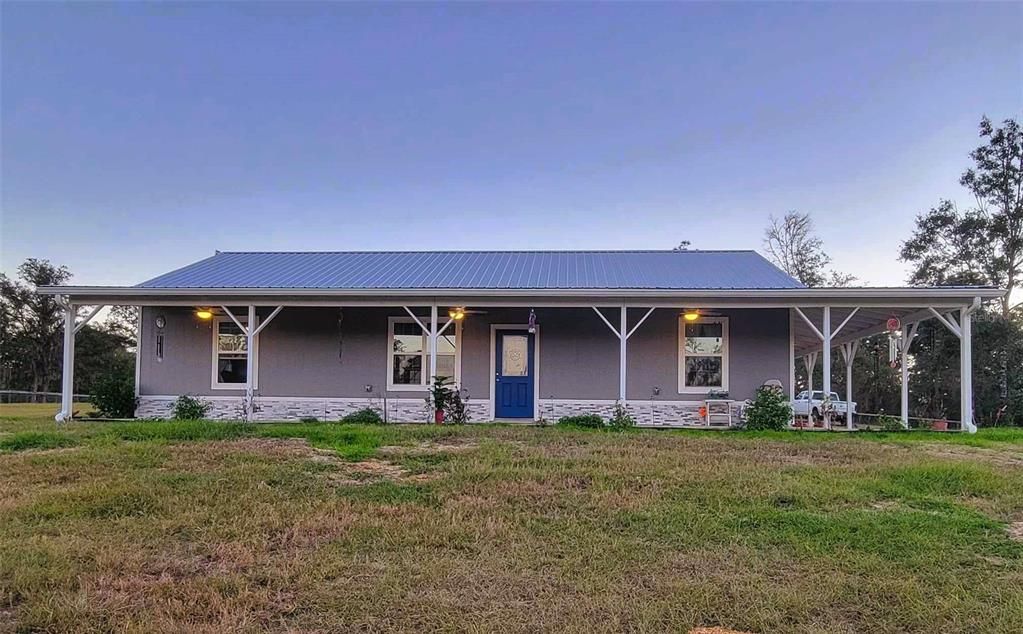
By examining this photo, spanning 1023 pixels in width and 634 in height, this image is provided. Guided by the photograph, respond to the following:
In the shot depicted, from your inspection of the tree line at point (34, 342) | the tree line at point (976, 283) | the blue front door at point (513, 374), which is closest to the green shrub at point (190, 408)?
the blue front door at point (513, 374)

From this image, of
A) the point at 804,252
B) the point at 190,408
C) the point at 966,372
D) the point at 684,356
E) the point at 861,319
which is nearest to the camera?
the point at 966,372

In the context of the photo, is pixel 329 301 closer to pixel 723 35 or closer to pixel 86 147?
pixel 86 147

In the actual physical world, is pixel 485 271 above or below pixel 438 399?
above

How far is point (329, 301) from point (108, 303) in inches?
165

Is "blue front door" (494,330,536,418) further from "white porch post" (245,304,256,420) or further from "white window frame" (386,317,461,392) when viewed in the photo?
"white porch post" (245,304,256,420)

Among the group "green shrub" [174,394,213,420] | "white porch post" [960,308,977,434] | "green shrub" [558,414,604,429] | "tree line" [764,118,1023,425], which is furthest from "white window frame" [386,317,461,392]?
"tree line" [764,118,1023,425]

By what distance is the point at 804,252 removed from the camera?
3112 cm

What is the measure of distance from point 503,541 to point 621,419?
24.3ft

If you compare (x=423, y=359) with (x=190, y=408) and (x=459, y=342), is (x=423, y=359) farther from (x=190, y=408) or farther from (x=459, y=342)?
(x=190, y=408)

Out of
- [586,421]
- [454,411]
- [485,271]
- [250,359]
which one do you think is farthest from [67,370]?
[586,421]

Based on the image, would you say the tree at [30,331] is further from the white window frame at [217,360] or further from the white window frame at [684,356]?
the white window frame at [684,356]

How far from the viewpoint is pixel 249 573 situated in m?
3.65

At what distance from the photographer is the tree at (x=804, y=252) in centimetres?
3088

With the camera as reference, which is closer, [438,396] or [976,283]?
[438,396]
